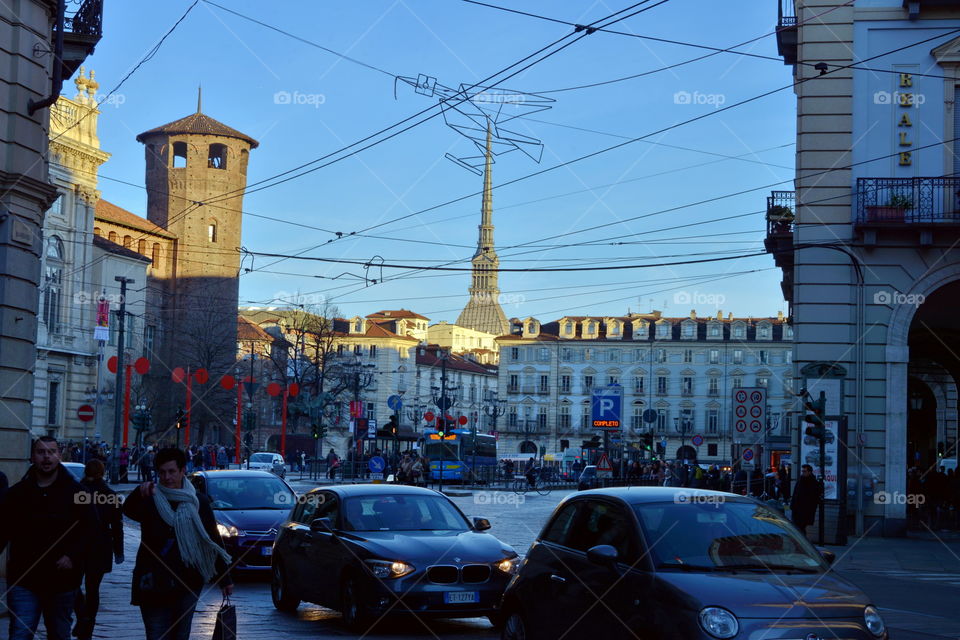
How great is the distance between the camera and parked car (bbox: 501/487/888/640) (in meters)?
8.27

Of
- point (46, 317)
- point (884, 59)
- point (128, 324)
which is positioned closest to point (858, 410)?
point (884, 59)

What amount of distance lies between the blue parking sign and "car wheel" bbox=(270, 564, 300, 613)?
1956 centimetres

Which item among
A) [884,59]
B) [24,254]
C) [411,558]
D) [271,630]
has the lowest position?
[271,630]

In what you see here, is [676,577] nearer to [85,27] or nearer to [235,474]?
[235,474]

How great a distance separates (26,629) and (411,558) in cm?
510

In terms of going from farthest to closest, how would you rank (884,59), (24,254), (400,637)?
(884,59) → (24,254) → (400,637)

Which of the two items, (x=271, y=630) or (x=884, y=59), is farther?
(x=884, y=59)

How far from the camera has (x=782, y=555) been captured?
9.29 metres

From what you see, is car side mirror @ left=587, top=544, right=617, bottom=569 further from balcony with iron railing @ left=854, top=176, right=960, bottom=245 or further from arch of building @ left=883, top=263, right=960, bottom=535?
arch of building @ left=883, top=263, right=960, bottom=535

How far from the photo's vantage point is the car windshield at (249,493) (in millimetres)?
19188

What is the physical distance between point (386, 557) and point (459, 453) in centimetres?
4839

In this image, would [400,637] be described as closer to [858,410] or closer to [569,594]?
[569,594]

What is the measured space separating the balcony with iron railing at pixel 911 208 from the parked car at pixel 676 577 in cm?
2044

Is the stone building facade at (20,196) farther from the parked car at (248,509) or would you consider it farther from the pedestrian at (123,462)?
the pedestrian at (123,462)
